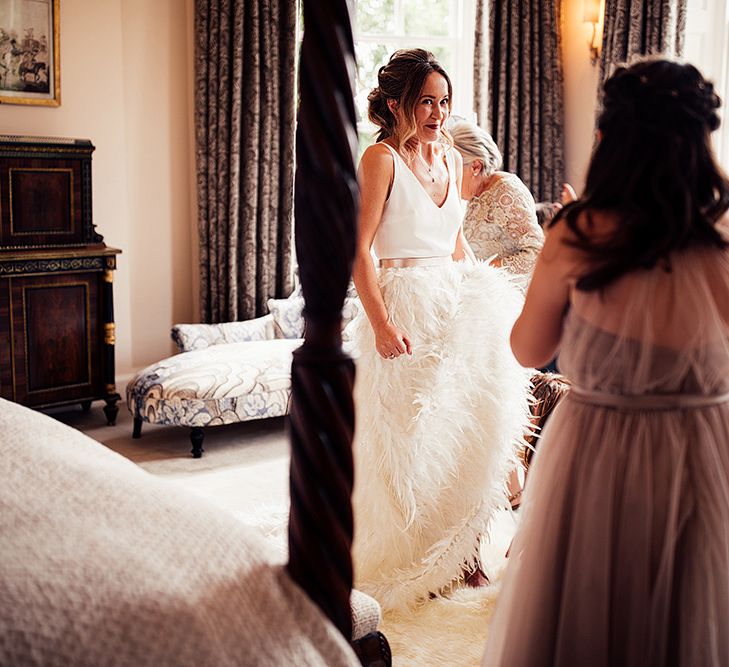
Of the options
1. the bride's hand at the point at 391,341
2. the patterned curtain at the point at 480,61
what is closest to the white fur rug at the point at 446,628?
the bride's hand at the point at 391,341

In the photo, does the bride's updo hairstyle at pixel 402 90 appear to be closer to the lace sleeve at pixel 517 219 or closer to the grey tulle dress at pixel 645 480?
the lace sleeve at pixel 517 219

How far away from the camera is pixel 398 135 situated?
2.80 metres

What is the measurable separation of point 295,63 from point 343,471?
4.66 metres

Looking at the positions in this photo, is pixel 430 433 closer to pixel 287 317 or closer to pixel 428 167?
pixel 428 167

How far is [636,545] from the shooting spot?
150cm

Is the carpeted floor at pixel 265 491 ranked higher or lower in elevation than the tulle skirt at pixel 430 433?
lower

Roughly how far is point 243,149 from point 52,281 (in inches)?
61.2

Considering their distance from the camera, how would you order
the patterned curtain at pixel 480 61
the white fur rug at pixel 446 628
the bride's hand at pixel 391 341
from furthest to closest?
1. the patterned curtain at pixel 480 61
2. the bride's hand at pixel 391 341
3. the white fur rug at pixel 446 628

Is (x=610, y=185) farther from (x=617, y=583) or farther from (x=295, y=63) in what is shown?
(x=295, y=63)

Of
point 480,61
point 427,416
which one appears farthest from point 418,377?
point 480,61

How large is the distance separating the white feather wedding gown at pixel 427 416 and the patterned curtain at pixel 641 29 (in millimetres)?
2798

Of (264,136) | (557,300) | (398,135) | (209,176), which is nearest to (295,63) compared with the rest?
(264,136)

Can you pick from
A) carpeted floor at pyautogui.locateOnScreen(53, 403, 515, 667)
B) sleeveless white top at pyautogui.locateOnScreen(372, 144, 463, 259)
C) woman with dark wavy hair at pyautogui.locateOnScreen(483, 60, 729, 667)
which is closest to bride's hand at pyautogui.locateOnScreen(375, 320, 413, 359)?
sleeveless white top at pyautogui.locateOnScreen(372, 144, 463, 259)

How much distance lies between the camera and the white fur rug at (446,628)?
8.07 feet
